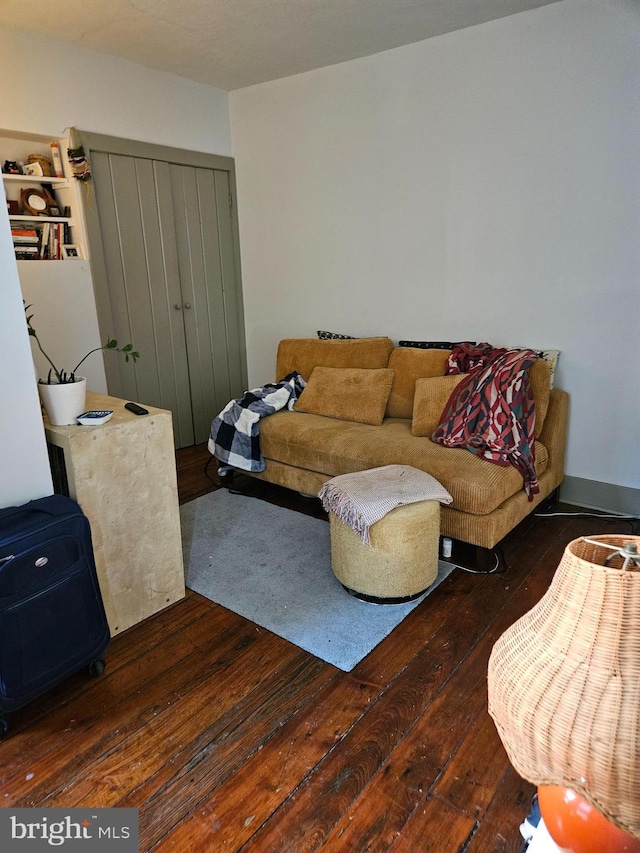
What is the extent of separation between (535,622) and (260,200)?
12.8 feet

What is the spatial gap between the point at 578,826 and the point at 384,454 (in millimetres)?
1815

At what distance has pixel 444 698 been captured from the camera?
1.73 m

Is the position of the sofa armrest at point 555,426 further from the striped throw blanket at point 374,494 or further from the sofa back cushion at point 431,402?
the striped throw blanket at point 374,494

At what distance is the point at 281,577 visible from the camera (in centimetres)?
242

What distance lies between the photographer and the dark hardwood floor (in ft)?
4.39

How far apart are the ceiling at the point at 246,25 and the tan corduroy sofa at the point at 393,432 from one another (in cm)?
171

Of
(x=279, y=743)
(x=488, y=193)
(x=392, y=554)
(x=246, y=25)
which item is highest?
(x=246, y=25)

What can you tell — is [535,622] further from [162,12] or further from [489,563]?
[162,12]

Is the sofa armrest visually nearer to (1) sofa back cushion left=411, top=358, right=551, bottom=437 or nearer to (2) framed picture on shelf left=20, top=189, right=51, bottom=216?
(1) sofa back cushion left=411, top=358, right=551, bottom=437

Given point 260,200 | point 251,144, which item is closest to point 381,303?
point 260,200

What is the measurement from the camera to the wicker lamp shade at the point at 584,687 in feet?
2.65

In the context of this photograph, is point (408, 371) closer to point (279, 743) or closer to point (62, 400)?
point (62, 400)

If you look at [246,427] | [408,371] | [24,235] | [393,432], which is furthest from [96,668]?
[24,235]

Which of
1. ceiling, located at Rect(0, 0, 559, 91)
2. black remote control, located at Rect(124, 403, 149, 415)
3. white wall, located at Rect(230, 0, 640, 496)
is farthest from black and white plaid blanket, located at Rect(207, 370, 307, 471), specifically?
ceiling, located at Rect(0, 0, 559, 91)
